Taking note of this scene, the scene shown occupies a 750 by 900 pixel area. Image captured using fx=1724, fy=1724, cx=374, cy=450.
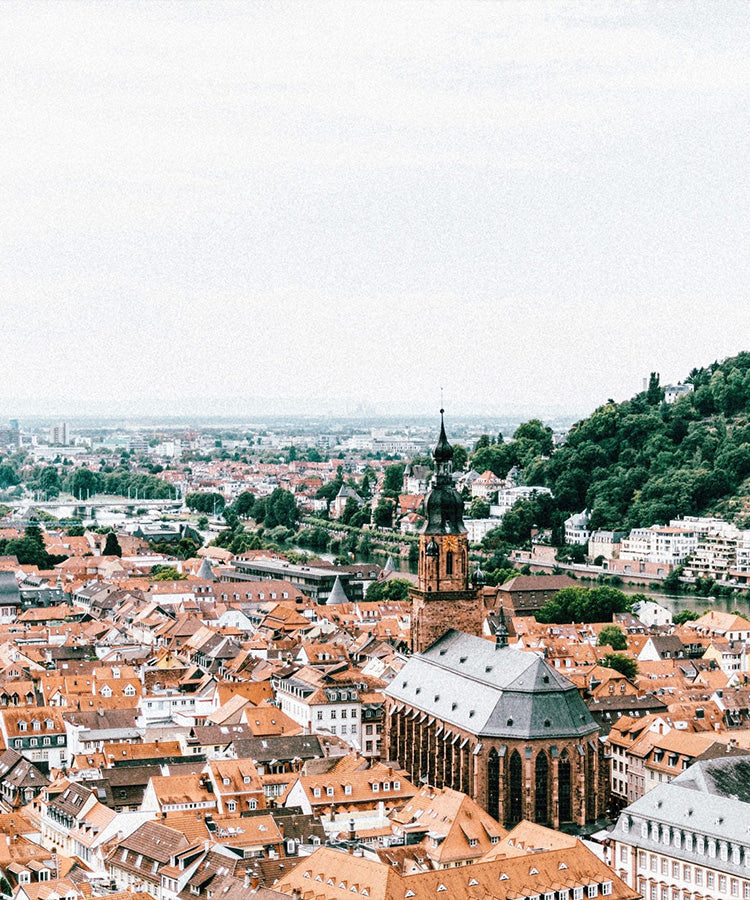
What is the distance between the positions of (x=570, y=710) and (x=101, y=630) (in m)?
49.5

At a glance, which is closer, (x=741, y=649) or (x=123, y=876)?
(x=123, y=876)

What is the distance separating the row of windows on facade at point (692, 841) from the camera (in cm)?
4794

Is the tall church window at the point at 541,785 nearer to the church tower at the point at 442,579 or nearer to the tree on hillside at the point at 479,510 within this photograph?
the church tower at the point at 442,579

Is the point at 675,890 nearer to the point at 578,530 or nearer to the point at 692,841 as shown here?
the point at 692,841

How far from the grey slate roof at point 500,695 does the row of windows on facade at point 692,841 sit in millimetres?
6508

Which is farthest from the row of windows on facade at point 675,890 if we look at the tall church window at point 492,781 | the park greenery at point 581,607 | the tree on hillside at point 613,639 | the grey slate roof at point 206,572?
the grey slate roof at point 206,572

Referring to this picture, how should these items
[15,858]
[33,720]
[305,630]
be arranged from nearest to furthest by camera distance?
[15,858], [33,720], [305,630]

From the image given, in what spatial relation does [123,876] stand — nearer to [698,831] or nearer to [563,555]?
[698,831]

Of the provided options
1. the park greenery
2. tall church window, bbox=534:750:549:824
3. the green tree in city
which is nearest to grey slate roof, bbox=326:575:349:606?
the park greenery

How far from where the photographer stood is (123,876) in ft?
168

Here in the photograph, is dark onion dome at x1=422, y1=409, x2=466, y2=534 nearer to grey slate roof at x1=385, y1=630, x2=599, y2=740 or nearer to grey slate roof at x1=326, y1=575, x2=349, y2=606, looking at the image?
grey slate roof at x1=385, y1=630, x2=599, y2=740

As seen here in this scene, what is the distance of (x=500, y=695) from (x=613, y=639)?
123 ft

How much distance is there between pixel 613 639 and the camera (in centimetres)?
9594

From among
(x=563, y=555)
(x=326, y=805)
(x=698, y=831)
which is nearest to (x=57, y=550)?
(x=563, y=555)
